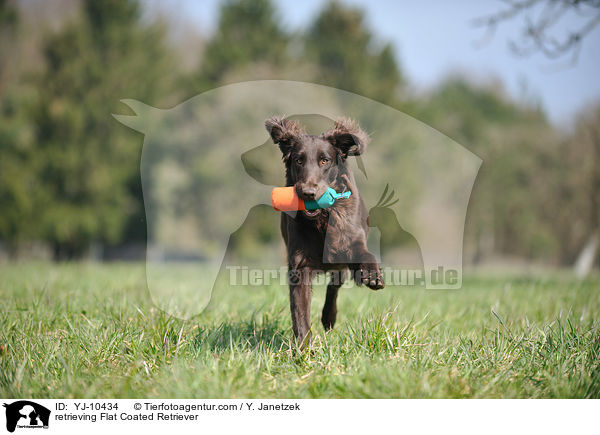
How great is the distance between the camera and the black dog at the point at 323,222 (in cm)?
322

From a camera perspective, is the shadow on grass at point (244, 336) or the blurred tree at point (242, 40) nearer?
the shadow on grass at point (244, 336)

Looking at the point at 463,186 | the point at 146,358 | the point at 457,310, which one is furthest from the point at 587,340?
the point at 146,358

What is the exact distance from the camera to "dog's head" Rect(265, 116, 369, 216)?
339 centimetres

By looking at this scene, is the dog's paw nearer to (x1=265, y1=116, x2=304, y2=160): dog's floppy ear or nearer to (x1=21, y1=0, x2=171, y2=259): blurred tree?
(x1=265, y1=116, x2=304, y2=160): dog's floppy ear

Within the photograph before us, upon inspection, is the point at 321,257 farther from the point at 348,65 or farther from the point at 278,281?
the point at 348,65

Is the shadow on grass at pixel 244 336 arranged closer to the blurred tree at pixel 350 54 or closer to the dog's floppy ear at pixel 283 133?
the dog's floppy ear at pixel 283 133

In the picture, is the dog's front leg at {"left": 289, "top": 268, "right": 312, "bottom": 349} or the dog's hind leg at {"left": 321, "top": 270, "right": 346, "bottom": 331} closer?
the dog's front leg at {"left": 289, "top": 268, "right": 312, "bottom": 349}

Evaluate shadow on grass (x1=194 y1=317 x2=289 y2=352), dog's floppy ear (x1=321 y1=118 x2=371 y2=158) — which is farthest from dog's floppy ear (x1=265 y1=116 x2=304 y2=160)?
shadow on grass (x1=194 y1=317 x2=289 y2=352)

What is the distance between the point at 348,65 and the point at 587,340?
986 inches
